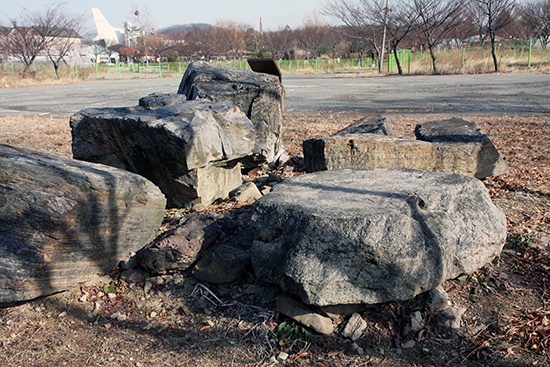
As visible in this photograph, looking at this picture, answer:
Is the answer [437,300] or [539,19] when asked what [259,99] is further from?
[539,19]

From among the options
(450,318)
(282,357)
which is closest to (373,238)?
(450,318)

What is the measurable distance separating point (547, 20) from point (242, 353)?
49629 millimetres

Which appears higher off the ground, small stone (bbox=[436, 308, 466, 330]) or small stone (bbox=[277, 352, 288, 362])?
small stone (bbox=[436, 308, 466, 330])

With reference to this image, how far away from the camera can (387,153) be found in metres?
4.48

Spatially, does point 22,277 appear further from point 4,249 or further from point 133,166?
point 133,166

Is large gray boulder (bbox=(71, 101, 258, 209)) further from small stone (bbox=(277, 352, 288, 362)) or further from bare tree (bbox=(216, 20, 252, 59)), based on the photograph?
bare tree (bbox=(216, 20, 252, 59))

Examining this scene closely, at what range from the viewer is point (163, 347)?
2775 millimetres

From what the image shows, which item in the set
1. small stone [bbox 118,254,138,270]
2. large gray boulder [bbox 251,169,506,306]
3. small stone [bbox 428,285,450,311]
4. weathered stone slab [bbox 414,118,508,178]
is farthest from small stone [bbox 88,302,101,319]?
weathered stone slab [bbox 414,118,508,178]

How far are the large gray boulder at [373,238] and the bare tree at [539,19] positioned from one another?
4276cm

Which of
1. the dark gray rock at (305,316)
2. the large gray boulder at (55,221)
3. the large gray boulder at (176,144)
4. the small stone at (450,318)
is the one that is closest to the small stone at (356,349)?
the dark gray rock at (305,316)

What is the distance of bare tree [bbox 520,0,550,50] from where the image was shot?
44.2 m

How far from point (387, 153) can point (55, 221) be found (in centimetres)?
278

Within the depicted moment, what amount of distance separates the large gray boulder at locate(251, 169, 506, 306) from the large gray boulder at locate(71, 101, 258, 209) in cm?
91

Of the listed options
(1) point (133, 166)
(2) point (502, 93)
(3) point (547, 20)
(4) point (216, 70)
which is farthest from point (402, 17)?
(1) point (133, 166)
